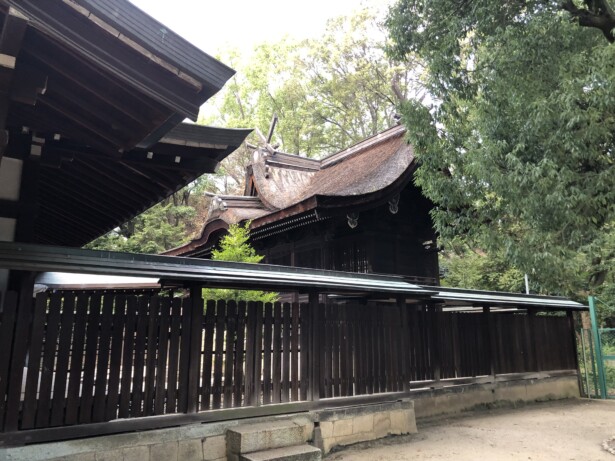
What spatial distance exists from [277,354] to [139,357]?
1906 millimetres

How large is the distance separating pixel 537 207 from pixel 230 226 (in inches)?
307

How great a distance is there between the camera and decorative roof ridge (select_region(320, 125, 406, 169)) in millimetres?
13891

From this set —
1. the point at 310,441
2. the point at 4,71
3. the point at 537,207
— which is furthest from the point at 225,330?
the point at 537,207

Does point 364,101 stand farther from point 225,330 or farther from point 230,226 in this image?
point 225,330

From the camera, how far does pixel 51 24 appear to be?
292 centimetres

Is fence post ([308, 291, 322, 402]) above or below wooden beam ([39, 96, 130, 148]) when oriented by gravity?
below

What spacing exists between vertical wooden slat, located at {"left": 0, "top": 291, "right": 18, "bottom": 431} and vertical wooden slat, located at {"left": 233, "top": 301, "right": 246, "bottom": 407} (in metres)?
2.51

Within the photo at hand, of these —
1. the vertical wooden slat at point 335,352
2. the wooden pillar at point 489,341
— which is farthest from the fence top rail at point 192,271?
the wooden pillar at point 489,341

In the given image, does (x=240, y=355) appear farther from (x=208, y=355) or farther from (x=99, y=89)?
(x=99, y=89)

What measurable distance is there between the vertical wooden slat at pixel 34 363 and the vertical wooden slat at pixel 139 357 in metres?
0.95

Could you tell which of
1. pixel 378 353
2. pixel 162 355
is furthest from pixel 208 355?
pixel 378 353

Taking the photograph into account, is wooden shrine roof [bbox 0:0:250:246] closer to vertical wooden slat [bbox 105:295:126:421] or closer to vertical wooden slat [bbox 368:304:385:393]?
vertical wooden slat [bbox 105:295:126:421]

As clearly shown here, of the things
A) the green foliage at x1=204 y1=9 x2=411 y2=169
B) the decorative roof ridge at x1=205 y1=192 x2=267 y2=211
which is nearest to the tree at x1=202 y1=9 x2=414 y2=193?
the green foliage at x1=204 y1=9 x2=411 y2=169

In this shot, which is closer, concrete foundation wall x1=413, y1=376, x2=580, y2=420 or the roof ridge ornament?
concrete foundation wall x1=413, y1=376, x2=580, y2=420
